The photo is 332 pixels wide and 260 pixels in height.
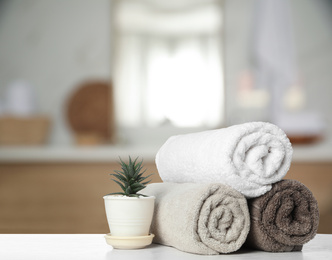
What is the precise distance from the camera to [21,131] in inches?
106

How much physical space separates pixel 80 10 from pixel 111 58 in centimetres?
34

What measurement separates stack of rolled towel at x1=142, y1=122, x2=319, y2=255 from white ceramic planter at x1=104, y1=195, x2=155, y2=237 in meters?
0.04

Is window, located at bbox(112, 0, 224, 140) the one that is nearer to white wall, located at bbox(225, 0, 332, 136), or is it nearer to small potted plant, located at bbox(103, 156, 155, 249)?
white wall, located at bbox(225, 0, 332, 136)

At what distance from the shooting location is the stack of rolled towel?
693mm

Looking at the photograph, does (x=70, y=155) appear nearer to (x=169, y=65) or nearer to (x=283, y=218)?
(x=169, y=65)

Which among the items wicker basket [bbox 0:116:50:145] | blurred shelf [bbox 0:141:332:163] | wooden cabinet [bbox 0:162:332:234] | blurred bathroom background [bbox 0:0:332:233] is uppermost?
blurred bathroom background [bbox 0:0:332:233]

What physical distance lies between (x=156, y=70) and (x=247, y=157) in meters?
2.08

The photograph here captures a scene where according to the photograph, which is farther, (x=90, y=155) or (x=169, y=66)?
(x=169, y=66)

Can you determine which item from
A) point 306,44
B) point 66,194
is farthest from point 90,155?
point 306,44

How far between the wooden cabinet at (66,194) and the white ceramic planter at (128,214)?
139 centimetres

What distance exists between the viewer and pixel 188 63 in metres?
2.74

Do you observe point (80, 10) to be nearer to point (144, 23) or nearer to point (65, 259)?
point (144, 23)

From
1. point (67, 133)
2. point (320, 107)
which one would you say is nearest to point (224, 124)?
point (320, 107)

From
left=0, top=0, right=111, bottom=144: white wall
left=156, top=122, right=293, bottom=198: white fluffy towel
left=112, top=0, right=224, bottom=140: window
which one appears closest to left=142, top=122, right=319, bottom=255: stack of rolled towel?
left=156, top=122, right=293, bottom=198: white fluffy towel
